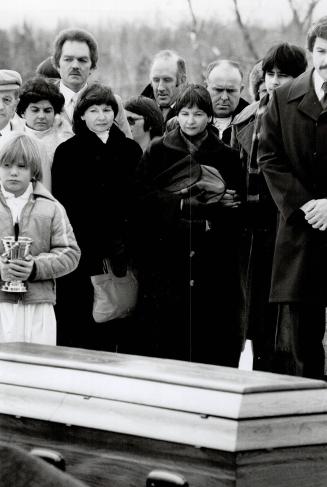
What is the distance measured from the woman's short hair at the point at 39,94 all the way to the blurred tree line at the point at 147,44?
1.69ft

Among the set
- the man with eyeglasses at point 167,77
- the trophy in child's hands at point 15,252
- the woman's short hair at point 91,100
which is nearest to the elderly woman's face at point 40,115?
the woman's short hair at point 91,100

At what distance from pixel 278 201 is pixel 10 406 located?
66.0 inches

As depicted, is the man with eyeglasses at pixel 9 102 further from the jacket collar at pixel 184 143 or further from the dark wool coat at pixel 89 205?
the jacket collar at pixel 184 143

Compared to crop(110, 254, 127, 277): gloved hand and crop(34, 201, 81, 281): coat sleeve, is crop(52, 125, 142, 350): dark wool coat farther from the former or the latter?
crop(34, 201, 81, 281): coat sleeve

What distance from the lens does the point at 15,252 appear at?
618 cm

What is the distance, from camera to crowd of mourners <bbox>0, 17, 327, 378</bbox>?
6031 mm

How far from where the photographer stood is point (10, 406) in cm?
512

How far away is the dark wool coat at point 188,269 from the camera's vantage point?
262 inches

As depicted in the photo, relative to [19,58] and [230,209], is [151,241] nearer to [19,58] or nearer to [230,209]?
[230,209]

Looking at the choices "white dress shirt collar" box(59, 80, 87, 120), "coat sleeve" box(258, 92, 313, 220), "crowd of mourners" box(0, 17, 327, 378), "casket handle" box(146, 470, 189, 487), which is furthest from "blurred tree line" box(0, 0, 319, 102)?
"casket handle" box(146, 470, 189, 487)

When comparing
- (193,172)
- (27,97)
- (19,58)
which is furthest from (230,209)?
(19,58)

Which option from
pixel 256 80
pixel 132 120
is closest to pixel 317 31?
pixel 256 80

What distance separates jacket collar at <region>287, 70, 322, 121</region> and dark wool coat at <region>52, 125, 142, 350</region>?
112cm

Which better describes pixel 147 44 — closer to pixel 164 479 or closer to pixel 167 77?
pixel 167 77
